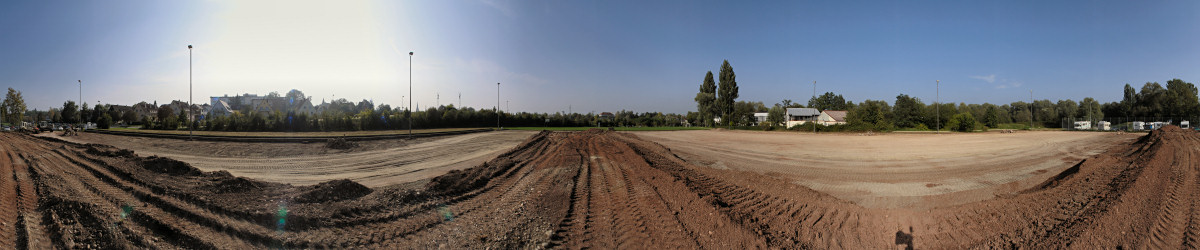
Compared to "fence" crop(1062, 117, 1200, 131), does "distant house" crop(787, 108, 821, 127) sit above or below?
above

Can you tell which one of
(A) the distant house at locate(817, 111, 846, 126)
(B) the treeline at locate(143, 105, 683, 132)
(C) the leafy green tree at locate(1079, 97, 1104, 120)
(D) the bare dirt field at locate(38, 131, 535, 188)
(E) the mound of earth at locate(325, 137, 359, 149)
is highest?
(C) the leafy green tree at locate(1079, 97, 1104, 120)

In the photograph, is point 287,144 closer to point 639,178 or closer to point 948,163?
point 639,178

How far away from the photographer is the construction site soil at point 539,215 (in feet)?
9.05

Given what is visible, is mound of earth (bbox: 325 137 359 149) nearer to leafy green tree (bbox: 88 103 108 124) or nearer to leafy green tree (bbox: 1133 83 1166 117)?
leafy green tree (bbox: 88 103 108 124)

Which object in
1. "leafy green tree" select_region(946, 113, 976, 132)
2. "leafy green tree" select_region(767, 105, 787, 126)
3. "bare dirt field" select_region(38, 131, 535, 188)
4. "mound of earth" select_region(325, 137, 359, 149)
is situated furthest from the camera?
→ "leafy green tree" select_region(767, 105, 787, 126)

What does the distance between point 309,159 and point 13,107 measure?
21.8 m

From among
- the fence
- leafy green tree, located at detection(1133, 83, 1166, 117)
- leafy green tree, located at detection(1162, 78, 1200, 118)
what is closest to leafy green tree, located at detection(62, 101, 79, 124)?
the fence

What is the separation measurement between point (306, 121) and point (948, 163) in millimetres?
14572

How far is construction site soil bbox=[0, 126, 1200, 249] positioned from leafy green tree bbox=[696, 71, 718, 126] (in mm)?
34414

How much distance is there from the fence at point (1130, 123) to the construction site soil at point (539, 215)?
45895mm

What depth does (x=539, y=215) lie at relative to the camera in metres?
3.45

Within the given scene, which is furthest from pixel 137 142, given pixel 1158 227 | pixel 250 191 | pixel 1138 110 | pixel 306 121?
pixel 1138 110

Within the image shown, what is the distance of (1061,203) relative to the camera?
→ 4250mm

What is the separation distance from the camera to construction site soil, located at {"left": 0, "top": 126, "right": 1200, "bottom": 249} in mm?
2760
